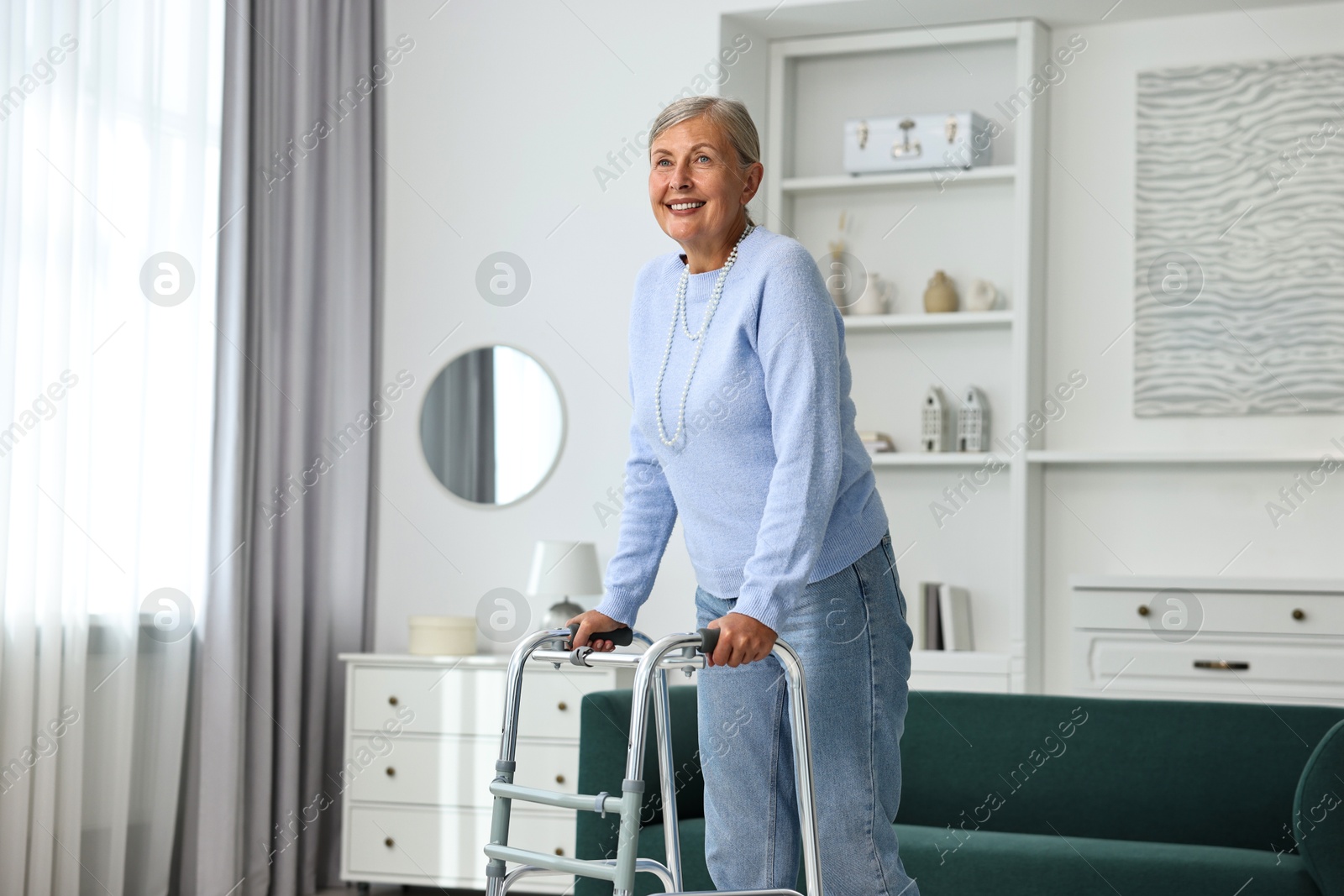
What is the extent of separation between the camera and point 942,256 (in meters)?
4.72

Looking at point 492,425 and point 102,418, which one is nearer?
point 102,418

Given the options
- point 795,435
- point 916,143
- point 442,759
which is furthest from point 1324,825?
point 916,143

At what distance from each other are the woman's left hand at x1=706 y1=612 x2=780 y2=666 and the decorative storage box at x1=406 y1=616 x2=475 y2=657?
281cm

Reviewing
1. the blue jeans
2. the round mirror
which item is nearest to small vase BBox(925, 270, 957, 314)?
the round mirror

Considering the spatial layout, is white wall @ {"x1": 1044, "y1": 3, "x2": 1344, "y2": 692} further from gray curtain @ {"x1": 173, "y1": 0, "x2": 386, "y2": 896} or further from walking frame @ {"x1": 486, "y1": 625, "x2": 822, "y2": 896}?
walking frame @ {"x1": 486, "y1": 625, "x2": 822, "y2": 896}

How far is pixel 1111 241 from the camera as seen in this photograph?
457cm

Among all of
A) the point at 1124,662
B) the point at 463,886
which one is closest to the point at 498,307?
the point at 463,886

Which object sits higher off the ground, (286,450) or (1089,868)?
(286,450)

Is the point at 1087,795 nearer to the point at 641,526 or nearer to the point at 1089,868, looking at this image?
the point at 1089,868

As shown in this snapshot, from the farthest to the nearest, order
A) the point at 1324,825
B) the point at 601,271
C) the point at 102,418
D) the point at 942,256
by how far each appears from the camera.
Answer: the point at 942,256 → the point at 601,271 → the point at 102,418 → the point at 1324,825

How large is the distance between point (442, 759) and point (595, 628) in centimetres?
249

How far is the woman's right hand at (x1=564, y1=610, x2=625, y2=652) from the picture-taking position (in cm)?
178

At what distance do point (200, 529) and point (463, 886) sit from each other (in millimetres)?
A: 1291

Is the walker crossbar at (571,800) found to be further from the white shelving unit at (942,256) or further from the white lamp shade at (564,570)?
the white shelving unit at (942,256)
